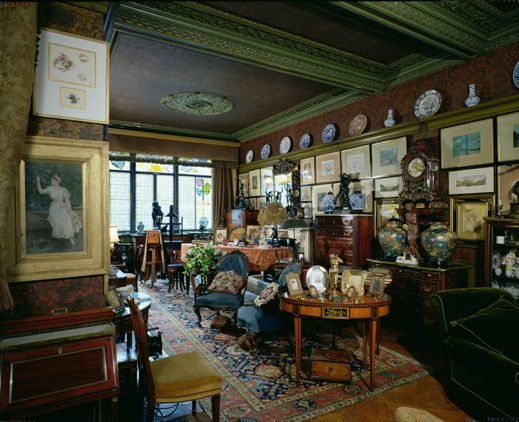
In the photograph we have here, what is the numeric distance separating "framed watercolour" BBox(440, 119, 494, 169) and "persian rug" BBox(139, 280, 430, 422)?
107 inches

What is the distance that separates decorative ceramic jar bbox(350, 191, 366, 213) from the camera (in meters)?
5.81

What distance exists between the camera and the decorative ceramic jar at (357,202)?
229 inches

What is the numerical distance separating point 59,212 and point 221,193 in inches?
317

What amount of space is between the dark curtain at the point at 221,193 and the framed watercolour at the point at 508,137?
7234mm

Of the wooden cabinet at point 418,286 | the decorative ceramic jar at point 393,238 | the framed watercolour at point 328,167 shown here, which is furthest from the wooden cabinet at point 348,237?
the framed watercolour at point 328,167

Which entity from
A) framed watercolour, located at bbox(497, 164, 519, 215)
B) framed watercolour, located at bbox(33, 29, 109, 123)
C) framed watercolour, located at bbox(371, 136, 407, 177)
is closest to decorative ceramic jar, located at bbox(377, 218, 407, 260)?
framed watercolour, located at bbox(371, 136, 407, 177)

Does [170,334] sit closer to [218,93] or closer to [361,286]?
[361,286]

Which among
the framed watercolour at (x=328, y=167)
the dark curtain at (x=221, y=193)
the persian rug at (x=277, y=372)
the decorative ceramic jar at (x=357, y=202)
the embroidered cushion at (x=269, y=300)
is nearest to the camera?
the persian rug at (x=277, y=372)

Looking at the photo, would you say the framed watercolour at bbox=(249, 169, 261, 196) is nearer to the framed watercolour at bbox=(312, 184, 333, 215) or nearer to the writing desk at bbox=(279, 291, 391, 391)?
the framed watercolour at bbox=(312, 184, 333, 215)

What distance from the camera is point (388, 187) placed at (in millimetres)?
5551

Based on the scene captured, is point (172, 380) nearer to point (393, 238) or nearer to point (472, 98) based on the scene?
point (393, 238)

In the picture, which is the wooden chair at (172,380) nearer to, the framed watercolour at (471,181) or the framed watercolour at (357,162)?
the framed watercolour at (471,181)

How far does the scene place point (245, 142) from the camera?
33.1 ft

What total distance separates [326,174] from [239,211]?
309 cm
